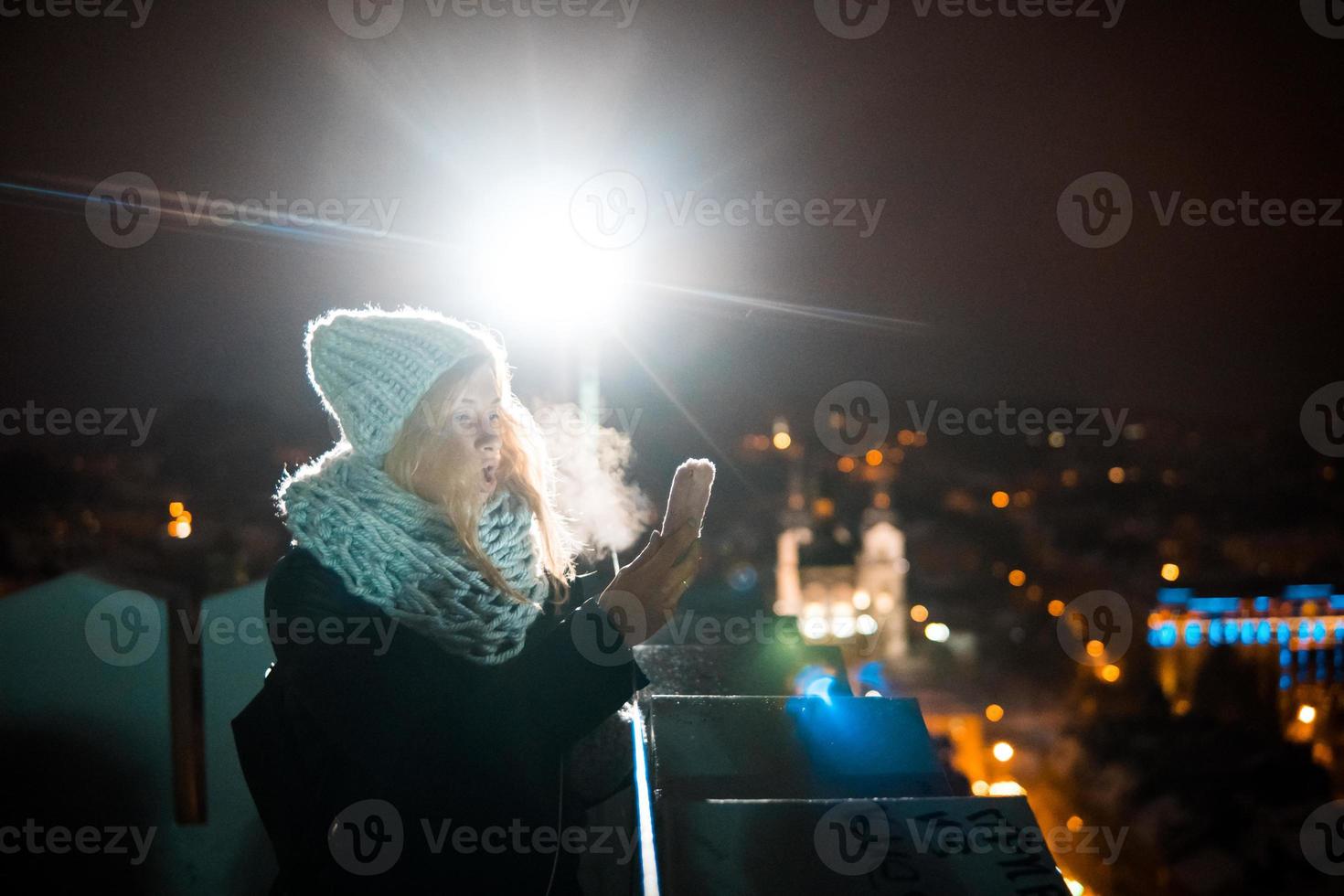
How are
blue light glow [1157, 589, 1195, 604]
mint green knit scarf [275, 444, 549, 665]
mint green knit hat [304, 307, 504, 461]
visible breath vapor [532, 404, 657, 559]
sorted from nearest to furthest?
mint green knit scarf [275, 444, 549, 665] < mint green knit hat [304, 307, 504, 461] < visible breath vapor [532, 404, 657, 559] < blue light glow [1157, 589, 1195, 604]

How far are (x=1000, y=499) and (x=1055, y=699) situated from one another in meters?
24.1

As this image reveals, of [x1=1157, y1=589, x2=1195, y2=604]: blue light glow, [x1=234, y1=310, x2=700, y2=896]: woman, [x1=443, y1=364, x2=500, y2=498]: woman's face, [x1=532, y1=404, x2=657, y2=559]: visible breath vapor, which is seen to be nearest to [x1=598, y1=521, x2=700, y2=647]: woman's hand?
[x1=234, y1=310, x2=700, y2=896]: woman

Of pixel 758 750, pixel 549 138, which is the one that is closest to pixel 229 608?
pixel 758 750

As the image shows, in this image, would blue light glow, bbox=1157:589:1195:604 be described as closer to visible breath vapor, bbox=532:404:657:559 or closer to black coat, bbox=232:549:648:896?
visible breath vapor, bbox=532:404:657:559

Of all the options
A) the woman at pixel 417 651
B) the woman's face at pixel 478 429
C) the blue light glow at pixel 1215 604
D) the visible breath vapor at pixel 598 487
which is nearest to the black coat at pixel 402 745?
the woman at pixel 417 651

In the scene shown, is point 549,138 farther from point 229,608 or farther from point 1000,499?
point 1000,499

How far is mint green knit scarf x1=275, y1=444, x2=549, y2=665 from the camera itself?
200 cm

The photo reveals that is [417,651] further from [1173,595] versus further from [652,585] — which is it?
[1173,595]

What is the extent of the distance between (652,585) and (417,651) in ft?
1.94

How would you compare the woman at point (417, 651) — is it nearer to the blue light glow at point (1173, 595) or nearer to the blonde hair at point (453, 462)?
the blonde hair at point (453, 462)

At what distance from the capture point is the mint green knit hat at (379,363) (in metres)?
2.12

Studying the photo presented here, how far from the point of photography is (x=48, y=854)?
12.1 feet

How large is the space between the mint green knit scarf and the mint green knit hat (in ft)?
0.36

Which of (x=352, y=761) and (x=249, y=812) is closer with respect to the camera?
(x=352, y=761)
